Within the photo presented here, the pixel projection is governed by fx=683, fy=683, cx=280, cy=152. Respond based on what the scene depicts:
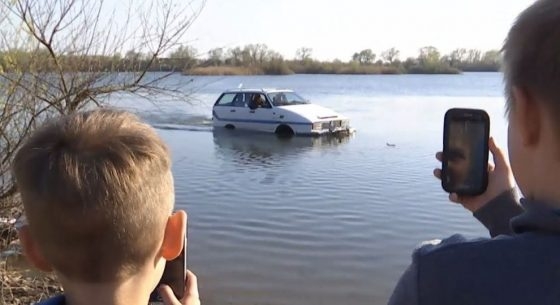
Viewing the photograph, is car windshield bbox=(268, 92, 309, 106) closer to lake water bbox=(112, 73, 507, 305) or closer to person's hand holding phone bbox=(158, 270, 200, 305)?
lake water bbox=(112, 73, 507, 305)

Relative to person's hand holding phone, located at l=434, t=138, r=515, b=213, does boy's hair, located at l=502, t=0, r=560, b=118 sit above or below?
above

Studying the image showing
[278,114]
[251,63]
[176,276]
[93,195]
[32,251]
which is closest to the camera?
[93,195]

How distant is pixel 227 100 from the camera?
25141 millimetres

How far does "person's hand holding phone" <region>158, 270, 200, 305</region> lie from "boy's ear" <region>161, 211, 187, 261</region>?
11cm

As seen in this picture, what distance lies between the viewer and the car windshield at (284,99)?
23.1m

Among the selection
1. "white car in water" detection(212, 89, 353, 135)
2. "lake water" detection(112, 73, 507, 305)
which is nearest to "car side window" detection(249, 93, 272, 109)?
"white car in water" detection(212, 89, 353, 135)

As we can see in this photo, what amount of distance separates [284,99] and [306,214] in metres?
12.1

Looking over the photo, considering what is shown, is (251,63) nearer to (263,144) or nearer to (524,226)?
(263,144)

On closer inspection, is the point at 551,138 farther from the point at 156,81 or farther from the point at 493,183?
the point at 156,81

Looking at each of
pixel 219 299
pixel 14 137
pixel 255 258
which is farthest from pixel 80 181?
pixel 255 258

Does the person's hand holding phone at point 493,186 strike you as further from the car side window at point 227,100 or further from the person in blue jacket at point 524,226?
the car side window at point 227,100

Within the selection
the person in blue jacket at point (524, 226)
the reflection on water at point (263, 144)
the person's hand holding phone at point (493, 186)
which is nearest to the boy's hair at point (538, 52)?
the person in blue jacket at point (524, 226)

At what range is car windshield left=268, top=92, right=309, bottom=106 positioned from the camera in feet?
75.8

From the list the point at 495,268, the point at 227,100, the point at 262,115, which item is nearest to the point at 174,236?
the point at 495,268
